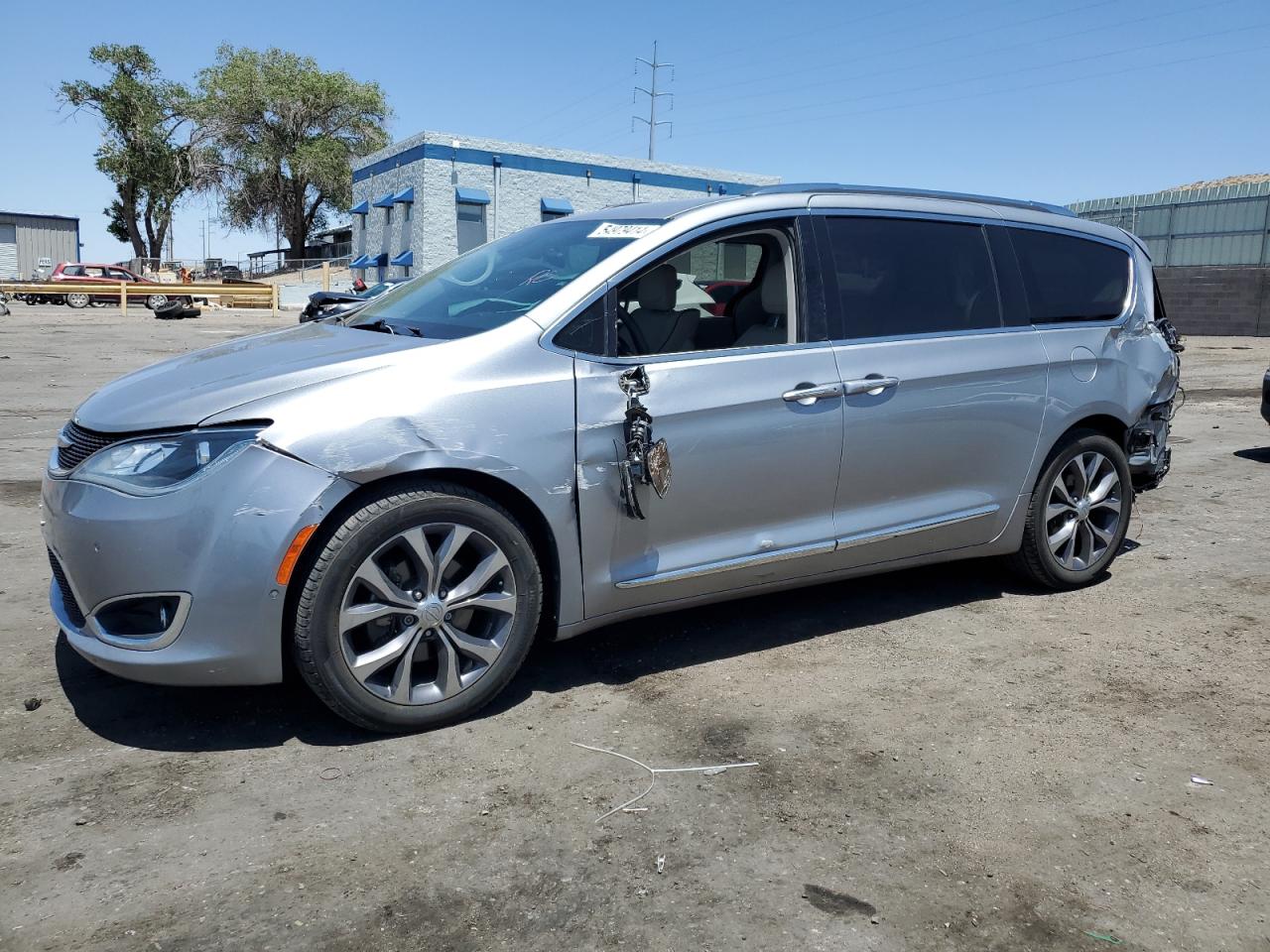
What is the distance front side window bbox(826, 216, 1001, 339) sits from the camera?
4.39 m

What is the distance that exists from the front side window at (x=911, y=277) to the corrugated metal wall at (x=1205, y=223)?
82.4 feet

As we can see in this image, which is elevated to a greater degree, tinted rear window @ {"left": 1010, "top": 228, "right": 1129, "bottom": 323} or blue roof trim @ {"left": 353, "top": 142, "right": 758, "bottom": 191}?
blue roof trim @ {"left": 353, "top": 142, "right": 758, "bottom": 191}

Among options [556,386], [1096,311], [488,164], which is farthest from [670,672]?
[488,164]

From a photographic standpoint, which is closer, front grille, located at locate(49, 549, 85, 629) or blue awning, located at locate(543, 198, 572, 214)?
front grille, located at locate(49, 549, 85, 629)

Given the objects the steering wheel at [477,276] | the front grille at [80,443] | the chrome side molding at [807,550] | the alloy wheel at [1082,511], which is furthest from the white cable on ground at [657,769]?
the alloy wheel at [1082,511]

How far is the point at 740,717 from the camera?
3703mm

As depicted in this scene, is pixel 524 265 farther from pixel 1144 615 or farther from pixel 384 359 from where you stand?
pixel 1144 615

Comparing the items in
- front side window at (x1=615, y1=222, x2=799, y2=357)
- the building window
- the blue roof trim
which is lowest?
front side window at (x1=615, y1=222, x2=799, y2=357)

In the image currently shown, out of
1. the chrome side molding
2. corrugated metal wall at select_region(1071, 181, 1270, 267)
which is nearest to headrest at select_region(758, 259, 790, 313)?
the chrome side molding

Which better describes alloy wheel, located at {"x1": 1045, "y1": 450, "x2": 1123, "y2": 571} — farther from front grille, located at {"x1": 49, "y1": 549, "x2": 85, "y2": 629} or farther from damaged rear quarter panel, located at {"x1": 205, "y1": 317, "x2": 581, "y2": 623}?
front grille, located at {"x1": 49, "y1": 549, "x2": 85, "y2": 629}

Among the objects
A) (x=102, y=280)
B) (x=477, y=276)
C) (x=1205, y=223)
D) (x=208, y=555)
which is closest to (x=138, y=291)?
(x=102, y=280)

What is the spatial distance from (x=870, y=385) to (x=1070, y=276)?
156 cm

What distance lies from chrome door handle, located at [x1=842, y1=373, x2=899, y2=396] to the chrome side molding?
578mm

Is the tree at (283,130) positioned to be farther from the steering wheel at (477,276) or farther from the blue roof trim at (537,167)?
the steering wheel at (477,276)
